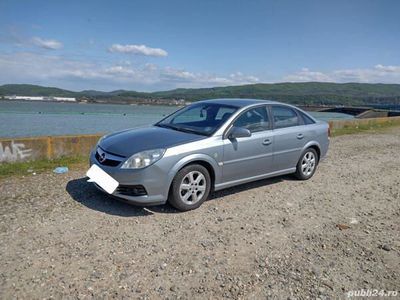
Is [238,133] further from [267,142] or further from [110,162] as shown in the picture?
[110,162]

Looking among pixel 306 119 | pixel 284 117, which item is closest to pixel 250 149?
pixel 284 117

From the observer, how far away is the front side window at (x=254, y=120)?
5.17 metres

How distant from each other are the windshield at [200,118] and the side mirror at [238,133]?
238 mm

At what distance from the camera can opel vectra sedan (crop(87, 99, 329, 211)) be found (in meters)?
4.21

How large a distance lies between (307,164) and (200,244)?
3575 mm

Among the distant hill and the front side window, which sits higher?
the distant hill

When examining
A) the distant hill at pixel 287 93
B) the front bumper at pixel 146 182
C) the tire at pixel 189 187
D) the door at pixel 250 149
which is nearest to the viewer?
the front bumper at pixel 146 182

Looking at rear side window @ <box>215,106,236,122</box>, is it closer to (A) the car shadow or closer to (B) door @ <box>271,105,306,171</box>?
(B) door @ <box>271,105,306,171</box>

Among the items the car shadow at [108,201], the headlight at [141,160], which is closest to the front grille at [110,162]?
the headlight at [141,160]

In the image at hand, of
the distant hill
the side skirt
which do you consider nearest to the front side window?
the side skirt

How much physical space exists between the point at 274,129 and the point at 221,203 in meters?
1.68

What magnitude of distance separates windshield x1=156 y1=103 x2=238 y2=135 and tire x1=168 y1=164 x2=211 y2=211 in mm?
654

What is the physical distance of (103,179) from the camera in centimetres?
437

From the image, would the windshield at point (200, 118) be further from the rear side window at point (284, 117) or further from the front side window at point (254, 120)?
the rear side window at point (284, 117)
